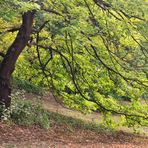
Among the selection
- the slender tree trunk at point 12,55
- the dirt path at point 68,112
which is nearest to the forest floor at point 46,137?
the slender tree trunk at point 12,55

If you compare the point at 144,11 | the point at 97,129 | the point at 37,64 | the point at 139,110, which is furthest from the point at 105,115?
the point at 144,11

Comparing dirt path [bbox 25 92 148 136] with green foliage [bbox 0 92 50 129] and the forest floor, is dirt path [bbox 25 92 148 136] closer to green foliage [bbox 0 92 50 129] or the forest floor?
the forest floor

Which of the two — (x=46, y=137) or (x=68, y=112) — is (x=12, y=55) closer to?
(x=46, y=137)

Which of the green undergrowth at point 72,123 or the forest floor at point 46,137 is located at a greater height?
the green undergrowth at point 72,123

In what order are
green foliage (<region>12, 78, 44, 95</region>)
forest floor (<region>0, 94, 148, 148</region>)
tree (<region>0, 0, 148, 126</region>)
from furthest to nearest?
1. green foliage (<region>12, 78, 44, 95</region>)
2. forest floor (<region>0, 94, 148, 148</region>)
3. tree (<region>0, 0, 148, 126</region>)

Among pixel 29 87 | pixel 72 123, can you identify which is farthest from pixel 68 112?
pixel 72 123

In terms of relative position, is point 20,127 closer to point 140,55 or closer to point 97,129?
point 140,55

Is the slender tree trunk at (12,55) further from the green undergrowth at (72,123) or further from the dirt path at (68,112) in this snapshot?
the dirt path at (68,112)

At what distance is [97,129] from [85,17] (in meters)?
12.6

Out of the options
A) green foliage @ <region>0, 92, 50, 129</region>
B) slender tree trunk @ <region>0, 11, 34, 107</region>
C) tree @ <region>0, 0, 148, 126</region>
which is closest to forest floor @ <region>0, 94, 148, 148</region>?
green foliage @ <region>0, 92, 50, 129</region>

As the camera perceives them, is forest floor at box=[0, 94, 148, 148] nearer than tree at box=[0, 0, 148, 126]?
No

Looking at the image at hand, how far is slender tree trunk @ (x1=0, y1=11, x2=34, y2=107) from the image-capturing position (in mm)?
14742

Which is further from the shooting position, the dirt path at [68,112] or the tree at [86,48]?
the dirt path at [68,112]

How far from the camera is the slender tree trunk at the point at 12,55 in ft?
48.4
